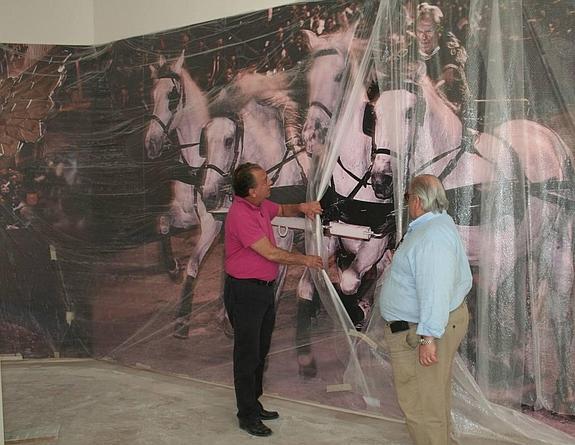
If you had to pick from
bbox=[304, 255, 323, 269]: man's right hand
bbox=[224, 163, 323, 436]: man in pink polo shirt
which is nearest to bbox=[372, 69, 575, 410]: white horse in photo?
bbox=[304, 255, 323, 269]: man's right hand

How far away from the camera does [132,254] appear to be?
13.7 ft

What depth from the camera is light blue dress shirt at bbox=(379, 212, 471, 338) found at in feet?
7.42

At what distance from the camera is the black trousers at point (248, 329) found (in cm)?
302

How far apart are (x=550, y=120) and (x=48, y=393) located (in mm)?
3005

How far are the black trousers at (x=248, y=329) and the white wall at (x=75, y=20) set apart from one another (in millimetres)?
1896

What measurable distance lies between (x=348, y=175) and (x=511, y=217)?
82cm

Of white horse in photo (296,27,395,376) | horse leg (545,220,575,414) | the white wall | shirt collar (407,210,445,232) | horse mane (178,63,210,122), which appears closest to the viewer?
shirt collar (407,210,445,232)

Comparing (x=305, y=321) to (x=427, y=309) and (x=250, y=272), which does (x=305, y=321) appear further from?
(x=427, y=309)

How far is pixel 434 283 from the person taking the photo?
88.9 inches

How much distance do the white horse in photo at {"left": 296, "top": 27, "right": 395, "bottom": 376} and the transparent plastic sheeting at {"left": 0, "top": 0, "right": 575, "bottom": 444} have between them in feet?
0.03

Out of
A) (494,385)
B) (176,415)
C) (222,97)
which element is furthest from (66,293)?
(494,385)

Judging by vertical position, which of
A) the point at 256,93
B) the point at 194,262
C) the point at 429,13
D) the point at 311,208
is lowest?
the point at 194,262

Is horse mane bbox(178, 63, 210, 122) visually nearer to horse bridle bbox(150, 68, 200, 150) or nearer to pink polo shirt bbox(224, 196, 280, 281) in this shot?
horse bridle bbox(150, 68, 200, 150)

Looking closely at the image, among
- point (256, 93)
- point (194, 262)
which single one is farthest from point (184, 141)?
point (194, 262)
